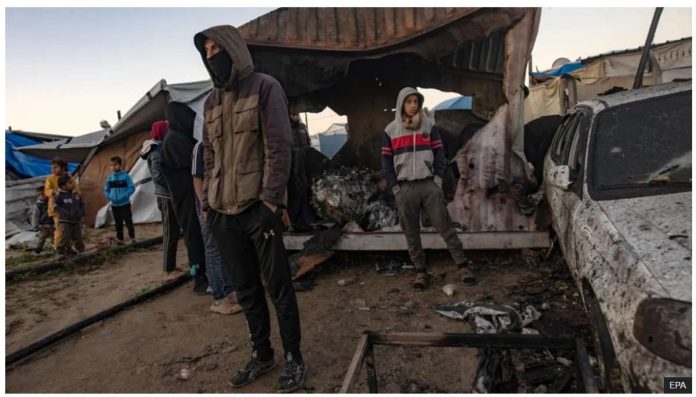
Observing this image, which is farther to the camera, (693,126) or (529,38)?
(529,38)

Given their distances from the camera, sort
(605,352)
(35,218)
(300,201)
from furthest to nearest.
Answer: (35,218)
(300,201)
(605,352)

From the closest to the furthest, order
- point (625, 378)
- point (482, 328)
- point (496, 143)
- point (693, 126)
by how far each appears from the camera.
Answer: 1. point (625, 378)
2. point (693, 126)
3. point (482, 328)
4. point (496, 143)

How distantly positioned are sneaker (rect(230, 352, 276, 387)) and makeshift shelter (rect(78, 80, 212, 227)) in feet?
26.5

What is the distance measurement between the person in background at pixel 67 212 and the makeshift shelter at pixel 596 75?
11.6 meters

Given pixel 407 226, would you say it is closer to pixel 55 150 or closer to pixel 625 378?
pixel 625 378

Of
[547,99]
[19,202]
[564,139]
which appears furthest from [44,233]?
[547,99]

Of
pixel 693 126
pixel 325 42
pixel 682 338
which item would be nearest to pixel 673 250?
pixel 682 338

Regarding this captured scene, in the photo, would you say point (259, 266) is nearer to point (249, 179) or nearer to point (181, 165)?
point (249, 179)

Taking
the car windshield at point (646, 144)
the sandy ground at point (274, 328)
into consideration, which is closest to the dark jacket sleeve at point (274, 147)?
the sandy ground at point (274, 328)

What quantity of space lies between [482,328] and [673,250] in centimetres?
154

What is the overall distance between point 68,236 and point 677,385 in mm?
7674

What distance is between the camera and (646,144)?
111 inches

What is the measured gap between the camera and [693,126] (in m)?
Answer: 2.56

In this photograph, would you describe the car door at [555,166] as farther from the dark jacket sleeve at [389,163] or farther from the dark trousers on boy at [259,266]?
the dark trousers on boy at [259,266]
